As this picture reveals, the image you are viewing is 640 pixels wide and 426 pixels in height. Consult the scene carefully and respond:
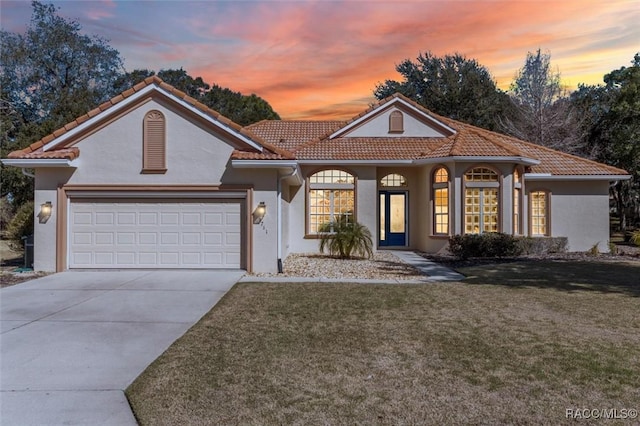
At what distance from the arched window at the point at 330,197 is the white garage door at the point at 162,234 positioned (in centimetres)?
557

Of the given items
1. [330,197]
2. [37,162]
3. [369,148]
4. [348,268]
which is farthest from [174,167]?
[369,148]

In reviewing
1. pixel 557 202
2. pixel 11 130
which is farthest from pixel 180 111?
pixel 11 130

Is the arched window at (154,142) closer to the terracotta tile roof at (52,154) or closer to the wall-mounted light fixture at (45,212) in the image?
the terracotta tile roof at (52,154)

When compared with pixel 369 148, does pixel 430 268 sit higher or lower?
lower

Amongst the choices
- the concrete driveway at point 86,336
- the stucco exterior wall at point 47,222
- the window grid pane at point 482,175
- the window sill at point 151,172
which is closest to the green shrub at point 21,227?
the stucco exterior wall at point 47,222

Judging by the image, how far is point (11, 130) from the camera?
1258 inches

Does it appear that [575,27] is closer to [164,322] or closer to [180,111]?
[180,111]

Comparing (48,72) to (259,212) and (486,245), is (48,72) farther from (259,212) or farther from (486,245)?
(486,245)

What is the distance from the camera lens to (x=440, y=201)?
16.9m

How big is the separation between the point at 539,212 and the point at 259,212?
41.7 ft

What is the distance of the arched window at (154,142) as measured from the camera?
11.9 m

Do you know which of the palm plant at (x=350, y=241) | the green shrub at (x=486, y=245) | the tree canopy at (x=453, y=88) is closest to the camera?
the palm plant at (x=350, y=241)

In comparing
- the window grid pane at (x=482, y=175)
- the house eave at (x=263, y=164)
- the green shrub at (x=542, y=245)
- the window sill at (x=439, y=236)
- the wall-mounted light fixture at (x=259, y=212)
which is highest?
the window grid pane at (x=482, y=175)

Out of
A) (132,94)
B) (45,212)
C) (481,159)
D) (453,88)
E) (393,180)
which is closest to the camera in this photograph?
(45,212)
